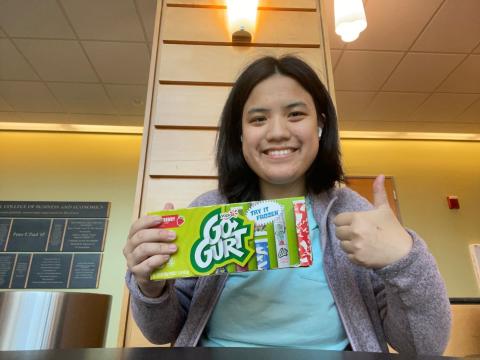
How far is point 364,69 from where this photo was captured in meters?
2.36

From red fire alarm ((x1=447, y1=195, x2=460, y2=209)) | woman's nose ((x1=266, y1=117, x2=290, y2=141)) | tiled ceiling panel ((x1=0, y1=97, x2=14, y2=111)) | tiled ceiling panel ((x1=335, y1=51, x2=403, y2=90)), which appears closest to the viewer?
woman's nose ((x1=266, y1=117, x2=290, y2=141))

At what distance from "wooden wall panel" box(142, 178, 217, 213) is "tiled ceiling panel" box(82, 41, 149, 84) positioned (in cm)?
132

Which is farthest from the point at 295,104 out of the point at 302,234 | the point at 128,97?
the point at 128,97

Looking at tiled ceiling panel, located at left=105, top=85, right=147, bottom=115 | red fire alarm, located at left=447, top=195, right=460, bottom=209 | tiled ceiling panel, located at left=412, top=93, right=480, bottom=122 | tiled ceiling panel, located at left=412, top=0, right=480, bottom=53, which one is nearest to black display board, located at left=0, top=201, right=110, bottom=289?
tiled ceiling panel, located at left=105, top=85, right=147, bottom=115

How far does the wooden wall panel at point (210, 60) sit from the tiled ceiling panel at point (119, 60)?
0.92m

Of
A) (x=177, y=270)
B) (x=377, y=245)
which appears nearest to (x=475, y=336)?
(x=377, y=245)

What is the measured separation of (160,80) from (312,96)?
74 cm

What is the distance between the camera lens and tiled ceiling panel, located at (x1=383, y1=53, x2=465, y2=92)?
2.24 m

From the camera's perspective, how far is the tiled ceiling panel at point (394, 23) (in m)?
1.84

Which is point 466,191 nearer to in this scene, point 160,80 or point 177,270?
point 160,80

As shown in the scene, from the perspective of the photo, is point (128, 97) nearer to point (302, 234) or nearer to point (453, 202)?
point (302, 234)

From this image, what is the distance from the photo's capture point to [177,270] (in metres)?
0.52

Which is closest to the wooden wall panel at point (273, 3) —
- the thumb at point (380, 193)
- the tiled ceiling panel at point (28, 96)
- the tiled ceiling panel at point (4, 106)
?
the thumb at point (380, 193)

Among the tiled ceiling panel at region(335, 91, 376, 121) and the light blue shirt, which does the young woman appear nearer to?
the light blue shirt
